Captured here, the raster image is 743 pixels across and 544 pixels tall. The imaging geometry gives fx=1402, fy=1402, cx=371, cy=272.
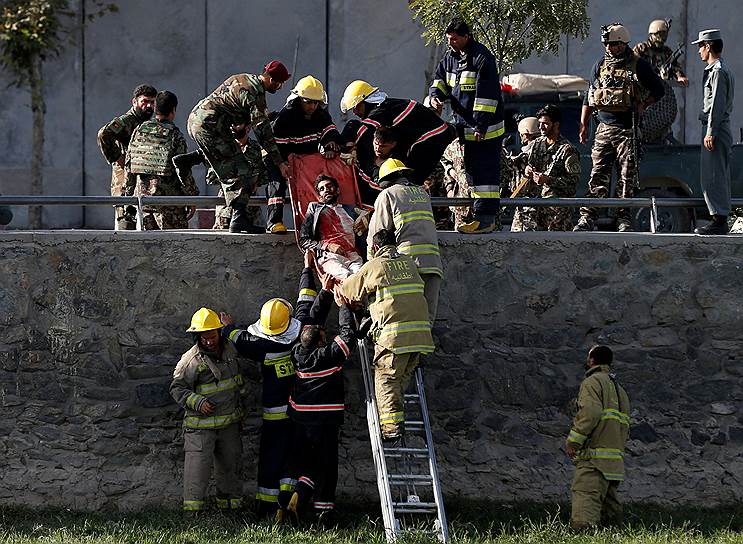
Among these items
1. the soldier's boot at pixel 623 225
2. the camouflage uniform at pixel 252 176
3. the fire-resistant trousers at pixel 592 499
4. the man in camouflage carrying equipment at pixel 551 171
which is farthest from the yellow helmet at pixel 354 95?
the fire-resistant trousers at pixel 592 499

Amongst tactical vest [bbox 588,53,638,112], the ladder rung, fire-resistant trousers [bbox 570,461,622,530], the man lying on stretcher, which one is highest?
tactical vest [bbox 588,53,638,112]

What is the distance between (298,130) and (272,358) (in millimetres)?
1844

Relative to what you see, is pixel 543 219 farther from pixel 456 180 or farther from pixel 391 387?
pixel 391 387

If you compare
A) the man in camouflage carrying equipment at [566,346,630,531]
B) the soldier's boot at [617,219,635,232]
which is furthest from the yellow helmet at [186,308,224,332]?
the soldier's boot at [617,219,635,232]

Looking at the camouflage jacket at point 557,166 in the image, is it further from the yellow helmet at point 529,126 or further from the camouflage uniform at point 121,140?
the camouflage uniform at point 121,140

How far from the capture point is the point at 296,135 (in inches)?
440

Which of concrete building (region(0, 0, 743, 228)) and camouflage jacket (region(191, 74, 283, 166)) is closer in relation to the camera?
camouflage jacket (region(191, 74, 283, 166))

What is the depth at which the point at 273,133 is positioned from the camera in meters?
11.1

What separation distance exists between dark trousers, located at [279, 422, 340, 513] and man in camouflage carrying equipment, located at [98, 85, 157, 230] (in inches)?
112

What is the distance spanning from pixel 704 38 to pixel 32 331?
587 centimetres

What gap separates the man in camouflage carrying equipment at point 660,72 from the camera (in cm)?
1395

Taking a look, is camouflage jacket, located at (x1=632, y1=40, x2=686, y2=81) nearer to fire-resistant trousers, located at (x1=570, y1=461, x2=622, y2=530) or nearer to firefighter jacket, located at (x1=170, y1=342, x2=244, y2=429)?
fire-resistant trousers, located at (x1=570, y1=461, x2=622, y2=530)

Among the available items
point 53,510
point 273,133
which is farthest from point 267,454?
point 273,133

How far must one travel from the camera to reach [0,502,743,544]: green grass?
9984mm
